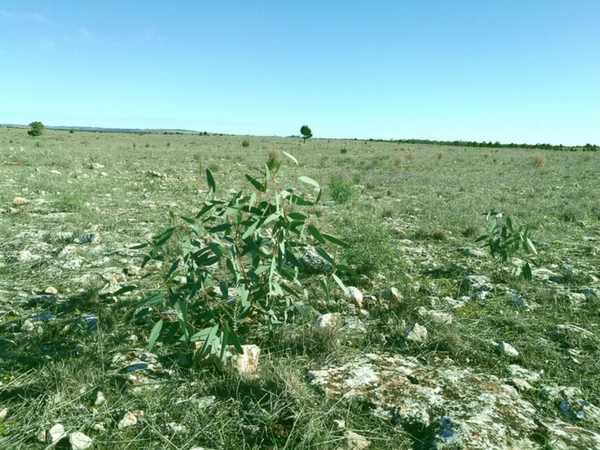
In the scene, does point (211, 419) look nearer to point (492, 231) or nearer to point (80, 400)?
point (80, 400)

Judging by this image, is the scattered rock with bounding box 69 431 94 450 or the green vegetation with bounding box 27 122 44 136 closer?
the scattered rock with bounding box 69 431 94 450

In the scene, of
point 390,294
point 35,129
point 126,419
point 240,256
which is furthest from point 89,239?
point 35,129

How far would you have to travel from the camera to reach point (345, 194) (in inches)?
268

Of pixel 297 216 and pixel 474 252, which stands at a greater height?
pixel 297 216

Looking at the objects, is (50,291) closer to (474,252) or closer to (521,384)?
(521,384)

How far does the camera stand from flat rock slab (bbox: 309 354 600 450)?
4.86 feet

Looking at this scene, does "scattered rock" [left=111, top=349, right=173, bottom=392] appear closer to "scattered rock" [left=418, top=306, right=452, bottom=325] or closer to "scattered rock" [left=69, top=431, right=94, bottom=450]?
"scattered rock" [left=69, top=431, right=94, bottom=450]

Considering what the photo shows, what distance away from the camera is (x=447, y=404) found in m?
1.70

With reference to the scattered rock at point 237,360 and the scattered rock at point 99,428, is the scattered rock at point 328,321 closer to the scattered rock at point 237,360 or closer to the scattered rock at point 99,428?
the scattered rock at point 237,360

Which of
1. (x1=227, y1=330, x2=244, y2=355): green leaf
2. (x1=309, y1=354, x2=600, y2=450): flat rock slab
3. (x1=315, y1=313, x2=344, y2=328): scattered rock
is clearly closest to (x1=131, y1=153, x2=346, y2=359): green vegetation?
(x1=227, y1=330, x2=244, y2=355): green leaf

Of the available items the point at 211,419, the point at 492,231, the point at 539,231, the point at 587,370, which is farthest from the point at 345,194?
the point at 211,419

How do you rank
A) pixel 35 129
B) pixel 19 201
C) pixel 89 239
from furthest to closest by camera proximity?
1. pixel 35 129
2. pixel 19 201
3. pixel 89 239

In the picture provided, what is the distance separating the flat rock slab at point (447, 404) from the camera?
1.48m

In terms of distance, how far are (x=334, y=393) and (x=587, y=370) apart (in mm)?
1430
